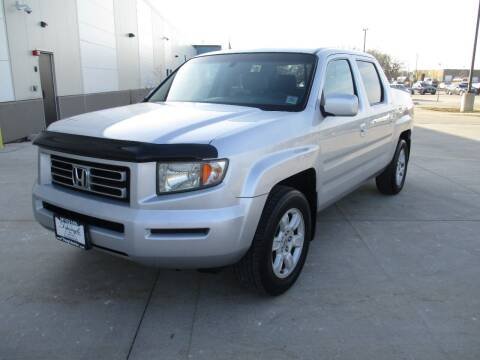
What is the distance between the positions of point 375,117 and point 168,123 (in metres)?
2.66

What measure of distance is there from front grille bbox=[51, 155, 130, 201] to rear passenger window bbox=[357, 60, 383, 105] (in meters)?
3.08

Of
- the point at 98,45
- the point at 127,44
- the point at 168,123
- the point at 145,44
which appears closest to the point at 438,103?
the point at 145,44

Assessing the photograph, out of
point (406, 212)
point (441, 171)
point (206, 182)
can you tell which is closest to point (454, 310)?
point (206, 182)

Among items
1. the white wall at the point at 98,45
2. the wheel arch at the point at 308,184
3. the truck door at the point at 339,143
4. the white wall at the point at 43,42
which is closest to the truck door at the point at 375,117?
the truck door at the point at 339,143

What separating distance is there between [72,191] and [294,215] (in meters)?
1.61

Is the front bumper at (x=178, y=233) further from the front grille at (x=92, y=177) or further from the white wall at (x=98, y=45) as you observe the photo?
the white wall at (x=98, y=45)

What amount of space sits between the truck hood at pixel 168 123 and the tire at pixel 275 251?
1.93 ft

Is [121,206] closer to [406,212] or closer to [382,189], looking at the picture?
[406,212]

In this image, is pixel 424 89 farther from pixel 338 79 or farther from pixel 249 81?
pixel 249 81

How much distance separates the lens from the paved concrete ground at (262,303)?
104 inches

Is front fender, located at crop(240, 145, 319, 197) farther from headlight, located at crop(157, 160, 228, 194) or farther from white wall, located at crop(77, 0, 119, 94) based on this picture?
white wall, located at crop(77, 0, 119, 94)

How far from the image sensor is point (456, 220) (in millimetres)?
5043

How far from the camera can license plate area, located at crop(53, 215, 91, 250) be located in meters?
2.83

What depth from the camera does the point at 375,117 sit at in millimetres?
4746
